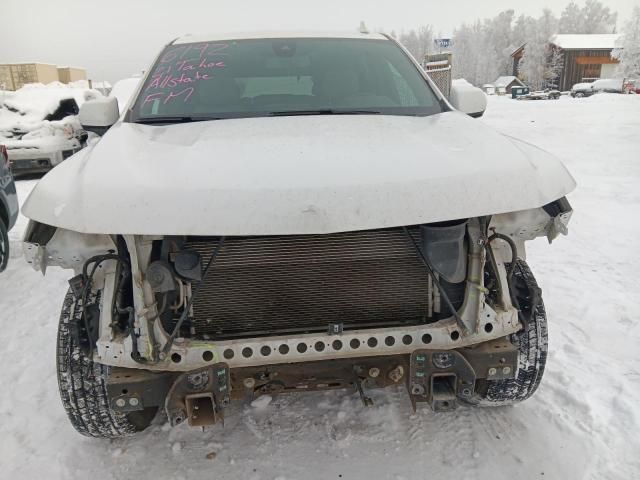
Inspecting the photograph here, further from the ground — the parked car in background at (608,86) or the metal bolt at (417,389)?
the metal bolt at (417,389)

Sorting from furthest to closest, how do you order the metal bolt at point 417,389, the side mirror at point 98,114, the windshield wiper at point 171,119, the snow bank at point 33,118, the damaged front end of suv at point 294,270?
the snow bank at point 33,118 → the side mirror at point 98,114 → the windshield wiper at point 171,119 → the metal bolt at point 417,389 → the damaged front end of suv at point 294,270

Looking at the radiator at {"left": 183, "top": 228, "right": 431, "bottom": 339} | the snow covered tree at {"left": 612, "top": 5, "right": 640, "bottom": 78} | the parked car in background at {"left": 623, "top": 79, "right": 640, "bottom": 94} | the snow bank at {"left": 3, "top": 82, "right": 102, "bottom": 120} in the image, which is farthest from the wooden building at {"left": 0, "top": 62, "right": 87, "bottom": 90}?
the snow covered tree at {"left": 612, "top": 5, "right": 640, "bottom": 78}

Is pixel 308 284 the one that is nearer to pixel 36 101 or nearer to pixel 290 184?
pixel 290 184

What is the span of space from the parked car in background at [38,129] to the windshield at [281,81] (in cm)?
720

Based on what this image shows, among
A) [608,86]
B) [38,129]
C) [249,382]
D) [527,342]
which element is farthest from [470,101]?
[608,86]

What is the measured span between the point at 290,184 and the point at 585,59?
261 feet

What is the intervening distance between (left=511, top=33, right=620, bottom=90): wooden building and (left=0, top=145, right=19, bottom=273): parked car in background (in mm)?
76327

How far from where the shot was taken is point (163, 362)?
2.07 metres

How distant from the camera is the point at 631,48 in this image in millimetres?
53125

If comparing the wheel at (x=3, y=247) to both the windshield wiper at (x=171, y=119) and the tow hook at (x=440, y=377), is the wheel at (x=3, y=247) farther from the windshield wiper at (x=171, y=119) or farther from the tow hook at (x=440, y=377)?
the tow hook at (x=440, y=377)

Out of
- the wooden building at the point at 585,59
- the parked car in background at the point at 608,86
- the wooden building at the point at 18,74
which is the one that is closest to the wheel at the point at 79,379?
the wooden building at the point at 18,74

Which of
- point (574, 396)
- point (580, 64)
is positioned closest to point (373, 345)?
point (574, 396)

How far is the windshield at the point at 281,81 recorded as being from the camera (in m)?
2.90

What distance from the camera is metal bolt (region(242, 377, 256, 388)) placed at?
2182mm
